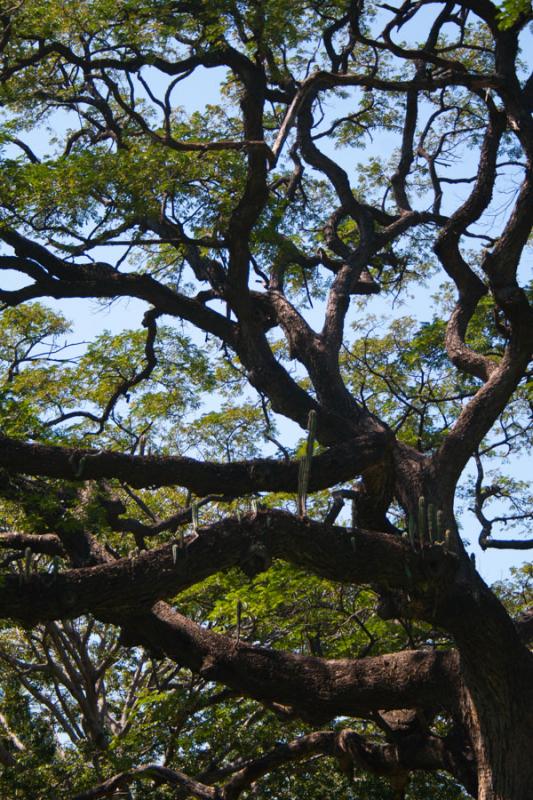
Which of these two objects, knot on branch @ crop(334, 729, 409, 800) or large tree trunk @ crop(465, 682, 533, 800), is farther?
knot on branch @ crop(334, 729, 409, 800)

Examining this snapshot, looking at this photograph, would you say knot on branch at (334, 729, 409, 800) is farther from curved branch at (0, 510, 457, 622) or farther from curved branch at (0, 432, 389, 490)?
curved branch at (0, 432, 389, 490)

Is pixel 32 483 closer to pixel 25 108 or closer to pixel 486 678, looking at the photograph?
pixel 486 678

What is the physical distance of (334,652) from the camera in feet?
33.6

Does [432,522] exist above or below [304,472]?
above

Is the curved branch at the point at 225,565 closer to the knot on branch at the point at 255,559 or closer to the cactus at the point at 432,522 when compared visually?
the knot on branch at the point at 255,559

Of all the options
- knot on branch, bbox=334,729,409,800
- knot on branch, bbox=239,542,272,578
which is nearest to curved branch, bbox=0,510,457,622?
knot on branch, bbox=239,542,272,578

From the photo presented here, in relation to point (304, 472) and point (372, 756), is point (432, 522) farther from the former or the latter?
point (372, 756)

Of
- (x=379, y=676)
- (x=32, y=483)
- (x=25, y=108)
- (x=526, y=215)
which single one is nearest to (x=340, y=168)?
(x=526, y=215)

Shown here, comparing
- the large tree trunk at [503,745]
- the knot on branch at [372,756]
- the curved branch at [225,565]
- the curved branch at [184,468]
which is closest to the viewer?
the curved branch at [225,565]

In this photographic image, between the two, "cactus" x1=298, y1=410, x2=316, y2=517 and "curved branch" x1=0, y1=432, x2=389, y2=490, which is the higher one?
"curved branch" x1=0, y1=432, x2=389, y2=490

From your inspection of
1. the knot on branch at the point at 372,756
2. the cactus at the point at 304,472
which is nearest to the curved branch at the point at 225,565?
the cactus at the point at 304,472

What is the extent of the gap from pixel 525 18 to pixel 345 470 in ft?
14.3

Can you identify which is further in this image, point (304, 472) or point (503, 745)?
point (503, 745)

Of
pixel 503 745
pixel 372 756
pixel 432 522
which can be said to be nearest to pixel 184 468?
pixel 432 522
